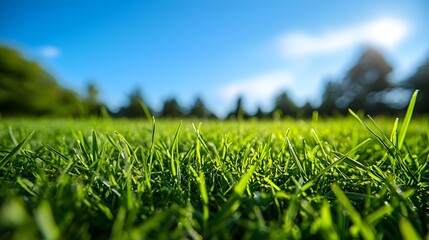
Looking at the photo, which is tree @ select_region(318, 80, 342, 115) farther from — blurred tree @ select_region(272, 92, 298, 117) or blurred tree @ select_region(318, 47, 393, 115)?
blurred tree @ select_region(272, 92, 298, 117)

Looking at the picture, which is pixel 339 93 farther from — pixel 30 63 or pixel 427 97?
pixel 30 63

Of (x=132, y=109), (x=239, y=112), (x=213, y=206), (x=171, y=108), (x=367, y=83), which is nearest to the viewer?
(x=213, y=206)

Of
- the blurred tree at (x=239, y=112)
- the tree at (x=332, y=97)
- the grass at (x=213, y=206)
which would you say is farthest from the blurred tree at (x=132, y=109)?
the grass at (x=213, y=206)

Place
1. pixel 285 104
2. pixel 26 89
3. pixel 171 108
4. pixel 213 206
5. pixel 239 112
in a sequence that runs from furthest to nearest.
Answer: pixel 171 108, pixel 285 104, pixel 26 89, pixel 239 112, pixel 213 206

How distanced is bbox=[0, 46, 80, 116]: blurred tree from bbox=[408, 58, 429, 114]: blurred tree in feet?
102

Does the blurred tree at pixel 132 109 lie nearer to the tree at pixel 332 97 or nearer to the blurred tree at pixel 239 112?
the tree at pixel 332 97

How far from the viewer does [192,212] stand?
1.43 ft

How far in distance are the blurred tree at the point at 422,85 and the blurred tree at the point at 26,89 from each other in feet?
102

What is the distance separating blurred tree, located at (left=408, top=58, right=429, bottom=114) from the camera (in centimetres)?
2358

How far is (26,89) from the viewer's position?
24531 millimetres

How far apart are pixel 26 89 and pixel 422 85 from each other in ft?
127

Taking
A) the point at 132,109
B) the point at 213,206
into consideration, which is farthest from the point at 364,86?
the point at 213,206

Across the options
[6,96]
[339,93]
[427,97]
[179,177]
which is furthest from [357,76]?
[6,96]

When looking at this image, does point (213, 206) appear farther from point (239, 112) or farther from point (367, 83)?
point (367, 83)
